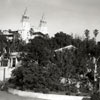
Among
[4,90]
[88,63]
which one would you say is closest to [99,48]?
[88,63]

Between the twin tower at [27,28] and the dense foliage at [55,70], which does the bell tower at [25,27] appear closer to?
the twin tower at [27,28]

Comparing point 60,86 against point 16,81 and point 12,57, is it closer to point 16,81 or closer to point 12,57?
point 16,81

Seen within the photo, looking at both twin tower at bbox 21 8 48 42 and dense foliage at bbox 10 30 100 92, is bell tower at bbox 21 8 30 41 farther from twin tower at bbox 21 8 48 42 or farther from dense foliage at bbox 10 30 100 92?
dense foliage at bbox 10 30 100 92

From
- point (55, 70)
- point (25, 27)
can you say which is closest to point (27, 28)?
point (25, 27)

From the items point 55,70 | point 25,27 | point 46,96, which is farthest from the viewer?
point 25,27

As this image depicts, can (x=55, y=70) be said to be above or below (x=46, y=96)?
above

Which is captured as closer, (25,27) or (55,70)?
(55,70)

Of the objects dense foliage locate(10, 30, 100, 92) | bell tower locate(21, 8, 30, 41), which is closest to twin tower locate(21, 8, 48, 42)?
bell tower locate(21, 8, 30, 41)

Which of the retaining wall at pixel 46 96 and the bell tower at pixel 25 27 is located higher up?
the bell tower at pixel 25 27

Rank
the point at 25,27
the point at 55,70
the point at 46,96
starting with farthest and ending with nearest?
the point at 25,27 → the point at 55,70 → the point at 46,96

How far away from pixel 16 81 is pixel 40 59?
630 centimetres

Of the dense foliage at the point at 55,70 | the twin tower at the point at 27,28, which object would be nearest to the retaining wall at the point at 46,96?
the dense foliage at the point at 55,70

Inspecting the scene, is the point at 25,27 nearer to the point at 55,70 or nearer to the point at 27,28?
the point at 27,28

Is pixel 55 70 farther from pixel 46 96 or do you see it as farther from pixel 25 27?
pixel 25 27
